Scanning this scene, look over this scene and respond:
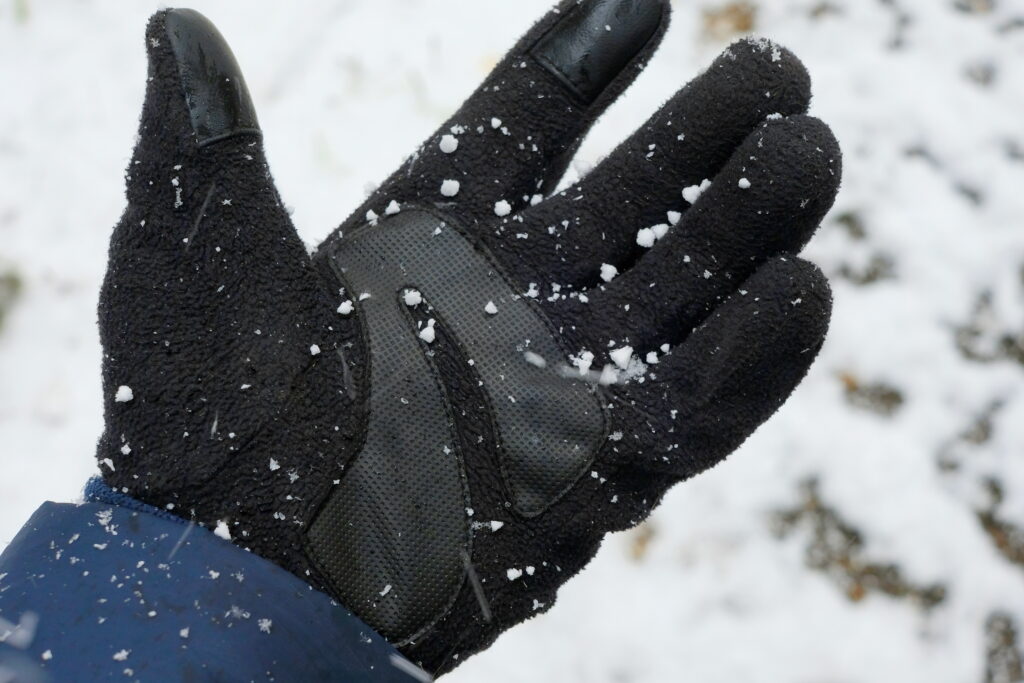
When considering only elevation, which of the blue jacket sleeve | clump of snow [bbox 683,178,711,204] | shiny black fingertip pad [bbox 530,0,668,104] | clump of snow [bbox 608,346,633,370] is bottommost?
the blue jacket sleeve

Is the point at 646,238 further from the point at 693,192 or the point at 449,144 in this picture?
the point at 449,144

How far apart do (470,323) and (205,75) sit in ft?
1.33

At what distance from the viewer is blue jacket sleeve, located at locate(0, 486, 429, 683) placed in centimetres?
83

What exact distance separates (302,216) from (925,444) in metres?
1.20

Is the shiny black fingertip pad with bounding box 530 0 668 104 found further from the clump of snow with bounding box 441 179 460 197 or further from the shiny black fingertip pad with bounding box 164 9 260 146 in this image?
the shiny black fingertip pad with bounding box 164 9 260 146

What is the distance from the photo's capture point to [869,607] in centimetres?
144

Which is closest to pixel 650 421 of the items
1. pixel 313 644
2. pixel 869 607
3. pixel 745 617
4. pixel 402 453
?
pixel 402 453

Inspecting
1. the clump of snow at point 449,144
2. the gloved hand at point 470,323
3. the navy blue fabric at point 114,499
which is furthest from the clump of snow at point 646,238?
the navy blue fabric at point 114,499

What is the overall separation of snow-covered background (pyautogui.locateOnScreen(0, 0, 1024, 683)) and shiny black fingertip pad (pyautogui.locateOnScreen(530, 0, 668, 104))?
0.56m

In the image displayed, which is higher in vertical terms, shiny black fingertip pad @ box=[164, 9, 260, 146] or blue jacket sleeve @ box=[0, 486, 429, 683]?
shiny black fingertip pad @ box=[164, 9, 260, 146]

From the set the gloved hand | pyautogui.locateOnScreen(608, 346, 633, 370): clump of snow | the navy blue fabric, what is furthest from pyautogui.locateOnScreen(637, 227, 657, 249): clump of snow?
the navy blue fabric

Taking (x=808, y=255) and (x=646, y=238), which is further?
(x=808, y=255)

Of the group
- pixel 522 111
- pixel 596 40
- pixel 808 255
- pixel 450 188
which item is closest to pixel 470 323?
pixel 450 188

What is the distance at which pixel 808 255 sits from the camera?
161 cm
